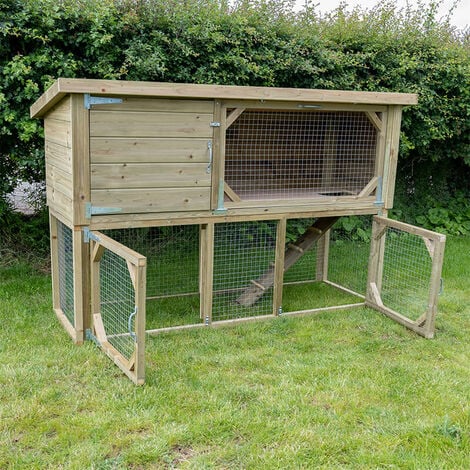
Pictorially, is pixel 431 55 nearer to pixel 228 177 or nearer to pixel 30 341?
pixel 228 177

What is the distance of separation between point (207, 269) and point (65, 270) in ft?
4.01

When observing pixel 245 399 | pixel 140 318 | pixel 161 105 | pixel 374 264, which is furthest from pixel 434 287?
pixel 161 105

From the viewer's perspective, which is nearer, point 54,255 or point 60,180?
point 60,180

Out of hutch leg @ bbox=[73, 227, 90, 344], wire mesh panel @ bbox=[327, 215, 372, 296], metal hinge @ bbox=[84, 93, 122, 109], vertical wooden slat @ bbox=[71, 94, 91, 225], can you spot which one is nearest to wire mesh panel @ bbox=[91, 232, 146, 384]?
hutch leg @ bbox=[73, 227, 90, 344]

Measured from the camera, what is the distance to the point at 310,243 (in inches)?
230

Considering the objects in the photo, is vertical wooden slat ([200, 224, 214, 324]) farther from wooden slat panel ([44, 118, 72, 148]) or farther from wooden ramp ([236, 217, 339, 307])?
wooden slat panel ([44, 118, 72, 148])

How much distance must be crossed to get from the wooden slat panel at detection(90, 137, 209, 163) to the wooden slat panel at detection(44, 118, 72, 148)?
0.61ft

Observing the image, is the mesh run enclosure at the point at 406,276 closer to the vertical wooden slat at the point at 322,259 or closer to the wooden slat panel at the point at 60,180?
the vertical wooden slat at the point at 322,259

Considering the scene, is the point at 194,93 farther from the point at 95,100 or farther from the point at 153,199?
the point at 153,199

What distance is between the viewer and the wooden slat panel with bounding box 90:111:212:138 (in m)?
4.08

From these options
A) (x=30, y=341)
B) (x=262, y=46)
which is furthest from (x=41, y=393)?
(x=262, y=46)

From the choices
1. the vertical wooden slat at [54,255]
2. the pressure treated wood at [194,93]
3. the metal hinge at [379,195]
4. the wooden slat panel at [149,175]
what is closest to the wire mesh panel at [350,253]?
the metal hinge at [379,195]

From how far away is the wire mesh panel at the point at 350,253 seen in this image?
6525 mm

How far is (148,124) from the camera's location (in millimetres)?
4250
